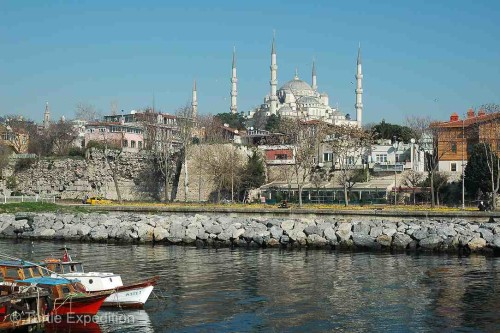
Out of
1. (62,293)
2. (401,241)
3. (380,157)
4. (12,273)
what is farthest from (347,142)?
(62,293)

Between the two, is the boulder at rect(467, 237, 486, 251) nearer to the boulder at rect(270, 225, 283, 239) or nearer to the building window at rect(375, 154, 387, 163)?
the boulder at rect(270, 225, 283, 239)

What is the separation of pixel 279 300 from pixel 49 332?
6.39 meters

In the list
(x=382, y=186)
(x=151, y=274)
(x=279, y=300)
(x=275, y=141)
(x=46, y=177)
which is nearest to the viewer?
(x=279, y=300)

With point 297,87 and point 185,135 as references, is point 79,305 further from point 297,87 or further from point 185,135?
point 297,87

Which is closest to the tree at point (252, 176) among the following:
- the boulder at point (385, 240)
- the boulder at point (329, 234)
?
the boulder at point (329, 234)

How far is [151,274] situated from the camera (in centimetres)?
2298

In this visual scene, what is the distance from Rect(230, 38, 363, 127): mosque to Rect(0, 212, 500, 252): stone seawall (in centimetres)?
7456

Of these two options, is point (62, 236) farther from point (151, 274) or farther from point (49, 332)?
point (49, 332)

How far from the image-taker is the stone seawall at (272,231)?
97.0 feet

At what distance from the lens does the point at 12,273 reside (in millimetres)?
17203

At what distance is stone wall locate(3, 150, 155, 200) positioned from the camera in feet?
189

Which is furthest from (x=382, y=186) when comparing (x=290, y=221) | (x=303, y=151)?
(x=290, y=221)

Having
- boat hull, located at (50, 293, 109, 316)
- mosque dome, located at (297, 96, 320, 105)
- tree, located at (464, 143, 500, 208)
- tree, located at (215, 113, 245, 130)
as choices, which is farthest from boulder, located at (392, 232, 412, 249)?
mosque dome, located at (297, 96, 320, 105)

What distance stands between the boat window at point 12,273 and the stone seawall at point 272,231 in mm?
15511
